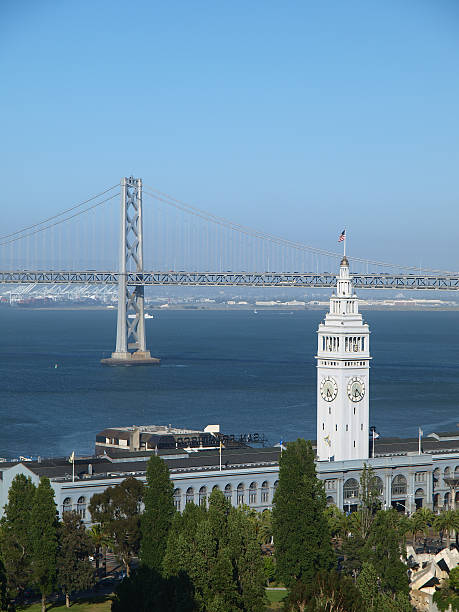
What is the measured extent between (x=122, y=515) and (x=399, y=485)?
18320mm

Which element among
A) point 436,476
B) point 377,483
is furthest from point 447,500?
point 377,483

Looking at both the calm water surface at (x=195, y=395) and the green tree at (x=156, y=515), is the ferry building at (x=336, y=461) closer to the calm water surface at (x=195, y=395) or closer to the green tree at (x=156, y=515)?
the green tree at (x=156, y=515)

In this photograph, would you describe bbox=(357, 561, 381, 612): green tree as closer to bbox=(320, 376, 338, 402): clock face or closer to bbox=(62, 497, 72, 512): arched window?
bbox=(62, 497, 72, 512): arched window

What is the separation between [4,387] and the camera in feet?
400

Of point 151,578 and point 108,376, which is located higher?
point 108,376

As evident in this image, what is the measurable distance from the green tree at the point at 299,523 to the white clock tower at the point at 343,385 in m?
13.4

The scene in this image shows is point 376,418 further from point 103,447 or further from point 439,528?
point 439,528

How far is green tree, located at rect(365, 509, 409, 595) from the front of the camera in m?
44.0

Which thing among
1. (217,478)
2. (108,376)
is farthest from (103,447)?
(108,376)

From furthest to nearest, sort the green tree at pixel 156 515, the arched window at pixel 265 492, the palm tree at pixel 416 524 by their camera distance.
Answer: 1. the arched window at pixel 265 492
2. the palm tree at pixel 416 524
3. the green tree at pixel 156 515

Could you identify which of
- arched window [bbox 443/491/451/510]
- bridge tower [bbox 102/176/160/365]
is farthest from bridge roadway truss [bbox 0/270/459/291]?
arched window [bbox 443/491/451/510]

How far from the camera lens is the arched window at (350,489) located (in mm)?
62844

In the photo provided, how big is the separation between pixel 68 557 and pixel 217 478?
15323 millimetres

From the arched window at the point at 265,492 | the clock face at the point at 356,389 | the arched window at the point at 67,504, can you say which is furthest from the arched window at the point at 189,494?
the clock face at the point at 356,389
